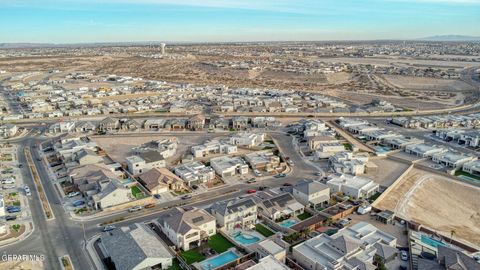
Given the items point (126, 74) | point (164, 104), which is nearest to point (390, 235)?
point (164, 104)

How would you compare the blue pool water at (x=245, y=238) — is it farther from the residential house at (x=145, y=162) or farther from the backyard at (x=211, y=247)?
the residential house at (x=145, y=162)

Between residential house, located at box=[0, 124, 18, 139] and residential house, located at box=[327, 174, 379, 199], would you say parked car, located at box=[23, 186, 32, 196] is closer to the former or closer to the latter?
residential house, located at box=[0, 124, 18, 139]

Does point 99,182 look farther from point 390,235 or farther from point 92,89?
point 92,89

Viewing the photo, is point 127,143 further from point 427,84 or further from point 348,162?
point 427,84

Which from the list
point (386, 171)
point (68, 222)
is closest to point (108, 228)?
point (68, 222)

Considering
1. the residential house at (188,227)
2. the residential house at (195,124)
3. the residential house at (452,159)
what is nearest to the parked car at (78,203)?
the residential house at (188,227)

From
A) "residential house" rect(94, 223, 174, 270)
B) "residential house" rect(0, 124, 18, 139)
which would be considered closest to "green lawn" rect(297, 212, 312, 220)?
"residential house" rect(94, 223, 174, 270)
